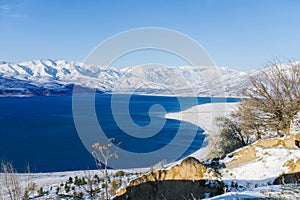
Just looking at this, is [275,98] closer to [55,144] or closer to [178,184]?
[178,184]

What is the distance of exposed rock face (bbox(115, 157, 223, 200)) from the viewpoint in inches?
363

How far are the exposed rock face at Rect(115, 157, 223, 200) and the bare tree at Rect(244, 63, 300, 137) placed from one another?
1175 centimetres

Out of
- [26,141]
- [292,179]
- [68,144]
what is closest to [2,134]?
[26,141]

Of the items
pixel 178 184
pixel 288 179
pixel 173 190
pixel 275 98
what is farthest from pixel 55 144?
pixel 288 179

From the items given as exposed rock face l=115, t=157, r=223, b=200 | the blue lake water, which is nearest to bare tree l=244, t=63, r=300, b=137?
exposed rock face l=115, t=157, r=223, b=200

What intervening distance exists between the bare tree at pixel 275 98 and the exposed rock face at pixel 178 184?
11754 mm

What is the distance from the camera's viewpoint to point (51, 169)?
106 feet

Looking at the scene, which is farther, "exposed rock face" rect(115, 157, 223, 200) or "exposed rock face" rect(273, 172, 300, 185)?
"exposed rock face" rect(115, 157, 223, 200)

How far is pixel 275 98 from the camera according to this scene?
792 inches

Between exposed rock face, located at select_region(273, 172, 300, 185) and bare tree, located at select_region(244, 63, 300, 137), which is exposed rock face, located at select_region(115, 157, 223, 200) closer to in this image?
exposed rock face, located at select_region(273, 172, 300, 185)

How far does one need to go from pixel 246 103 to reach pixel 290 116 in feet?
11.1

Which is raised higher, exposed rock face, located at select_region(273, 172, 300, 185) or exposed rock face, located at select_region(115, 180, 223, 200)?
exposed rock face, located at select_region(273, 172, 300, 185)

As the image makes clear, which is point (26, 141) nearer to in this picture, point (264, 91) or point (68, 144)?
point (68, 144)

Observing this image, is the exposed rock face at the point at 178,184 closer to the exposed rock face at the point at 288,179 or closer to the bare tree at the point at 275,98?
the exposed rock face at the point at 288,179
